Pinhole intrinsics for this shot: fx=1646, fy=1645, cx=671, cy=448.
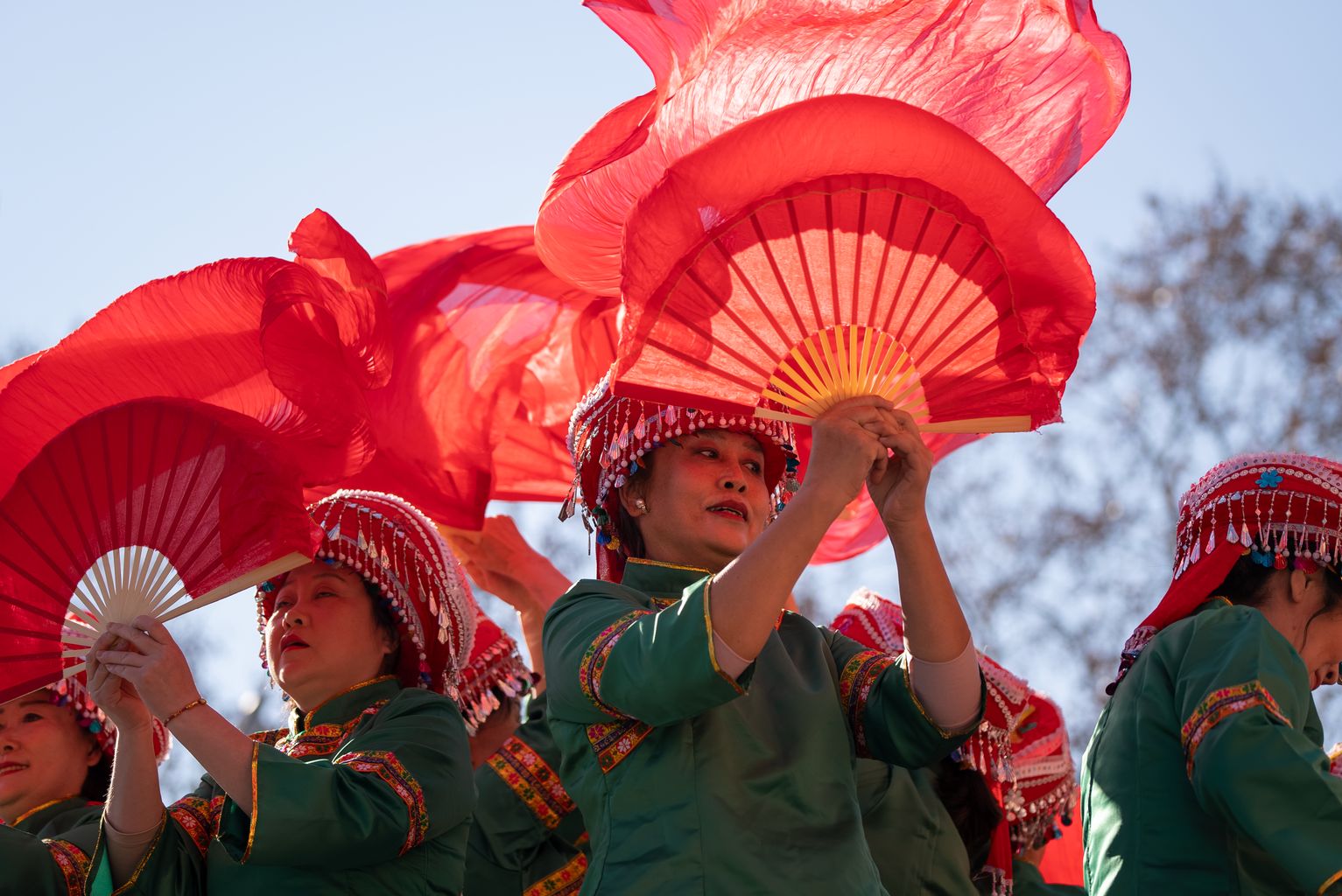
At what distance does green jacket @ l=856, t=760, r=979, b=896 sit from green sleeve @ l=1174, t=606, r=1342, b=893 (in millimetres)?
913

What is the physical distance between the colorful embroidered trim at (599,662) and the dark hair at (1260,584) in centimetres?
151

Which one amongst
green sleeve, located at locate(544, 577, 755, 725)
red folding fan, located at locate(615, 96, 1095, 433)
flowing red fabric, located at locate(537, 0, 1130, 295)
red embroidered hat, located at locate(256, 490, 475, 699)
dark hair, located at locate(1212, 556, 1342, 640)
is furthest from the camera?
red embroidered hat, located at locate(256, 490, 475, 699)

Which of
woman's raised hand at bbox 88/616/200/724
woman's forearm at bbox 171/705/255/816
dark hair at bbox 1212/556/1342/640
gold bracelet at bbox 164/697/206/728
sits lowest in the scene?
woman's forearm at bbox 171/705/255/816

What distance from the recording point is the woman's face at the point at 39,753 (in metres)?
4.43

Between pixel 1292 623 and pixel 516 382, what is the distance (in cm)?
235

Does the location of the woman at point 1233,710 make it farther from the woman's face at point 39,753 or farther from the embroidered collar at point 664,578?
the woman's face at point 39,753

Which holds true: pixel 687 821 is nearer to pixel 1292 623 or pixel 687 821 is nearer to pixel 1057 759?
pixel 1292 623

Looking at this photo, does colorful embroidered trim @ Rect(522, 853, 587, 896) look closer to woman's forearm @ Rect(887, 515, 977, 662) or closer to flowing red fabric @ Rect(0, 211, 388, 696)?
flowing red fabric @ Rect(0, 211, 388, 696)

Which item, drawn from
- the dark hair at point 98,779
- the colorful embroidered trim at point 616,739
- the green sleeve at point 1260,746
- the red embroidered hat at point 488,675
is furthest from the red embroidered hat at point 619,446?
the dark hair at point 98,779

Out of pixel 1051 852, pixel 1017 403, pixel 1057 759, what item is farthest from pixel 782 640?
pixel 1051 852

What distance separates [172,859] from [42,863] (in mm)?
379

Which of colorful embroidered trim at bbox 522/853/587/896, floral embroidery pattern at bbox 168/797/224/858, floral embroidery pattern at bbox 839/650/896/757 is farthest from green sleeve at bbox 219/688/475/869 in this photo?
floral embroidery pattern at bbox 839/650/896/757

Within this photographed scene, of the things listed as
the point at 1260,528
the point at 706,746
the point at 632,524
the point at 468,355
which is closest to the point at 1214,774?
the point at 1260,528

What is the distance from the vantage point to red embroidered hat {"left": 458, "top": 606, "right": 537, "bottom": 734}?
199 inches
